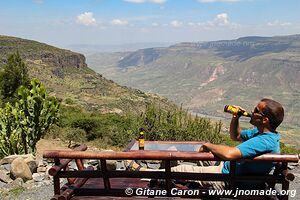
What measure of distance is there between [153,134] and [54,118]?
423cm

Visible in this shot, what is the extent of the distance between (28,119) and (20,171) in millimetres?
3580

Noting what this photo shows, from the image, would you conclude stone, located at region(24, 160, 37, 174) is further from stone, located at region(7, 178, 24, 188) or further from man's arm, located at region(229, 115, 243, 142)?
man's arm, located at region(229, 115, 243, 142)

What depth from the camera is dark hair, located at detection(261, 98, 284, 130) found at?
3.75m

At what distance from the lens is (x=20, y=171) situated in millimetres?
8734

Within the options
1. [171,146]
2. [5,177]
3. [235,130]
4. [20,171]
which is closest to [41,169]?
[20,171]

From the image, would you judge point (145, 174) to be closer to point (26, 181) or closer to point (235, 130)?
point (235, 130)

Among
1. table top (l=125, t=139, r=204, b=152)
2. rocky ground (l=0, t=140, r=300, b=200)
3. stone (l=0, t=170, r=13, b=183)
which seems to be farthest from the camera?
stone (l=0, t=170, r=13, b=183)

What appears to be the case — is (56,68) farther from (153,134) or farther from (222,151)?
(222,151)

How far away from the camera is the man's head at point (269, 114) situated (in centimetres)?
376

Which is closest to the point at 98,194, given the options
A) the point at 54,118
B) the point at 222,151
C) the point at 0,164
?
the point at 222,151

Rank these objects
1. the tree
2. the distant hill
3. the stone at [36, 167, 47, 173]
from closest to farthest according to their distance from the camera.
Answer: the stone at [36, 167, 47, 173]
the tree
the distant hill

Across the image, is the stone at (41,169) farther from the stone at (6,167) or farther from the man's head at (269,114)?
the man's head at (269,114)

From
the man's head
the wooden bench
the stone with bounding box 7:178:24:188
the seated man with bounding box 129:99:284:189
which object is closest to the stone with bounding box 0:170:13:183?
the stone with bounding box 7:178:24:188

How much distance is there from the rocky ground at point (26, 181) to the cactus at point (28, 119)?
200 centimetres
